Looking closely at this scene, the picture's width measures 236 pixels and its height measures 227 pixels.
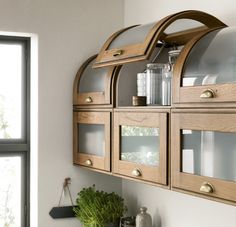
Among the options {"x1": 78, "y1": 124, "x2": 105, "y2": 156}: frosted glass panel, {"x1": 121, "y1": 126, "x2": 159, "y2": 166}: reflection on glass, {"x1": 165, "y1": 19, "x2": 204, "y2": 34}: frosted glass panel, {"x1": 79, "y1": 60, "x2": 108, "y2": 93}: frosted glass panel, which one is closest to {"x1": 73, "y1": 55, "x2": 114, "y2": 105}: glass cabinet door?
{"x1": 79, "y1": 60, "x2": 108, "y2": 93}: frosted glass panel

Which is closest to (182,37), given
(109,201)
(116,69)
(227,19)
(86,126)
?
(227,19)

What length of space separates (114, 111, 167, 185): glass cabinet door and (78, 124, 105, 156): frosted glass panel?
21 centimetres

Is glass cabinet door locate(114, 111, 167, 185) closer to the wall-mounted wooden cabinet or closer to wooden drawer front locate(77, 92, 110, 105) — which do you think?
the wall-mounted wooden cabinet

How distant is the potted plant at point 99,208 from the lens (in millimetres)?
3014

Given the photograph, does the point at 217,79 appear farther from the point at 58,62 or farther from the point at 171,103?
the point at 58,62

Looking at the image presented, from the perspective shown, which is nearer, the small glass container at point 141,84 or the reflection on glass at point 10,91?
the small glass container at point 141,84

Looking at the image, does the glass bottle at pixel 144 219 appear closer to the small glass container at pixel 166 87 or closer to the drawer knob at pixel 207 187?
the small glass container at pixel 166 87

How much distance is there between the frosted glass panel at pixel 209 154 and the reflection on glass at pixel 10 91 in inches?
57.5

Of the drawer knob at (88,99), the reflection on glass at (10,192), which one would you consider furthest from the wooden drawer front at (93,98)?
the reflection on glass at (10,192)

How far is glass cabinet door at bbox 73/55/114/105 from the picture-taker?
9.20 feet

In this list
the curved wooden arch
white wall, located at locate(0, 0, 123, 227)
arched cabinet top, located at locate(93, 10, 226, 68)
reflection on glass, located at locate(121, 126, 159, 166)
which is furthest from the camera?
white wall, located at locate(0, 0, 123, 227)

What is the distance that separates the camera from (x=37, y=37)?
3.17 m

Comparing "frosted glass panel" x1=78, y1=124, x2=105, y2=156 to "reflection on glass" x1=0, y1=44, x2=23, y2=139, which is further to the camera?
"reflection on glass" x1=0, y1=44, x2=23, y2=139

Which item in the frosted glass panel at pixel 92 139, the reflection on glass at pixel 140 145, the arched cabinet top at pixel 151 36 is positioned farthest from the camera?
the frosted glass panel at pixel 92 139
